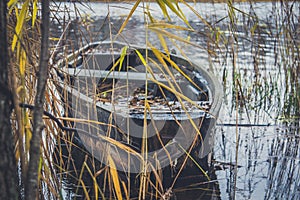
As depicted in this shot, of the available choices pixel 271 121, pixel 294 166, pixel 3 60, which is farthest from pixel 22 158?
pixel 271 121

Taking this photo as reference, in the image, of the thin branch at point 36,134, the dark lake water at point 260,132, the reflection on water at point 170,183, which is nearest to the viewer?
the thin branch at point 36,134

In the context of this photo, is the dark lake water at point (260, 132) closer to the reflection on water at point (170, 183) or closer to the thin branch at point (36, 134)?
the reflection on water at point (170, 183)

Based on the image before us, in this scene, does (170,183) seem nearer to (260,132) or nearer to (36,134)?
(260,132)

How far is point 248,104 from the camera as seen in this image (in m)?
4.95

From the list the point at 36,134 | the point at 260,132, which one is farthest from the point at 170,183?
the point at 36,134

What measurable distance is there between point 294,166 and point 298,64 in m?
0.94

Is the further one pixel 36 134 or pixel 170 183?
pixel 170 183

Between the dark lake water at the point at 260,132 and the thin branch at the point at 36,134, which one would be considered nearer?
the thin branch at the point at 36,134

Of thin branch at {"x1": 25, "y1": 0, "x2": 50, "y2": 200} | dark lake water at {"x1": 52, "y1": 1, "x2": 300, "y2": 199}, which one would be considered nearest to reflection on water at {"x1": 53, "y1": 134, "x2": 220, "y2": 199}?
dark lake water at {"x1": 52, "y1": 1, "x2": 300, "y2": 199}

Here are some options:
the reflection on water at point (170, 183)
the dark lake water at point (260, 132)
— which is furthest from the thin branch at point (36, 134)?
the reflection on water at point (170, 183)

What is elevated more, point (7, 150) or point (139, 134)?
point (7, 150)

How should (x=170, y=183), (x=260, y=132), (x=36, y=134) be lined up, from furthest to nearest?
(x=260, y=132) → (x=170, y=183) → (x=36, y=134)

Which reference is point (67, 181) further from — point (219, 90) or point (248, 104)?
point (248, 104)

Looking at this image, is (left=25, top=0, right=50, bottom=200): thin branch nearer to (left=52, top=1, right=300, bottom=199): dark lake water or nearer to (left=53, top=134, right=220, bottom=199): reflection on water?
(left=52, top=1, right=300, bottom=199): dark lake water
